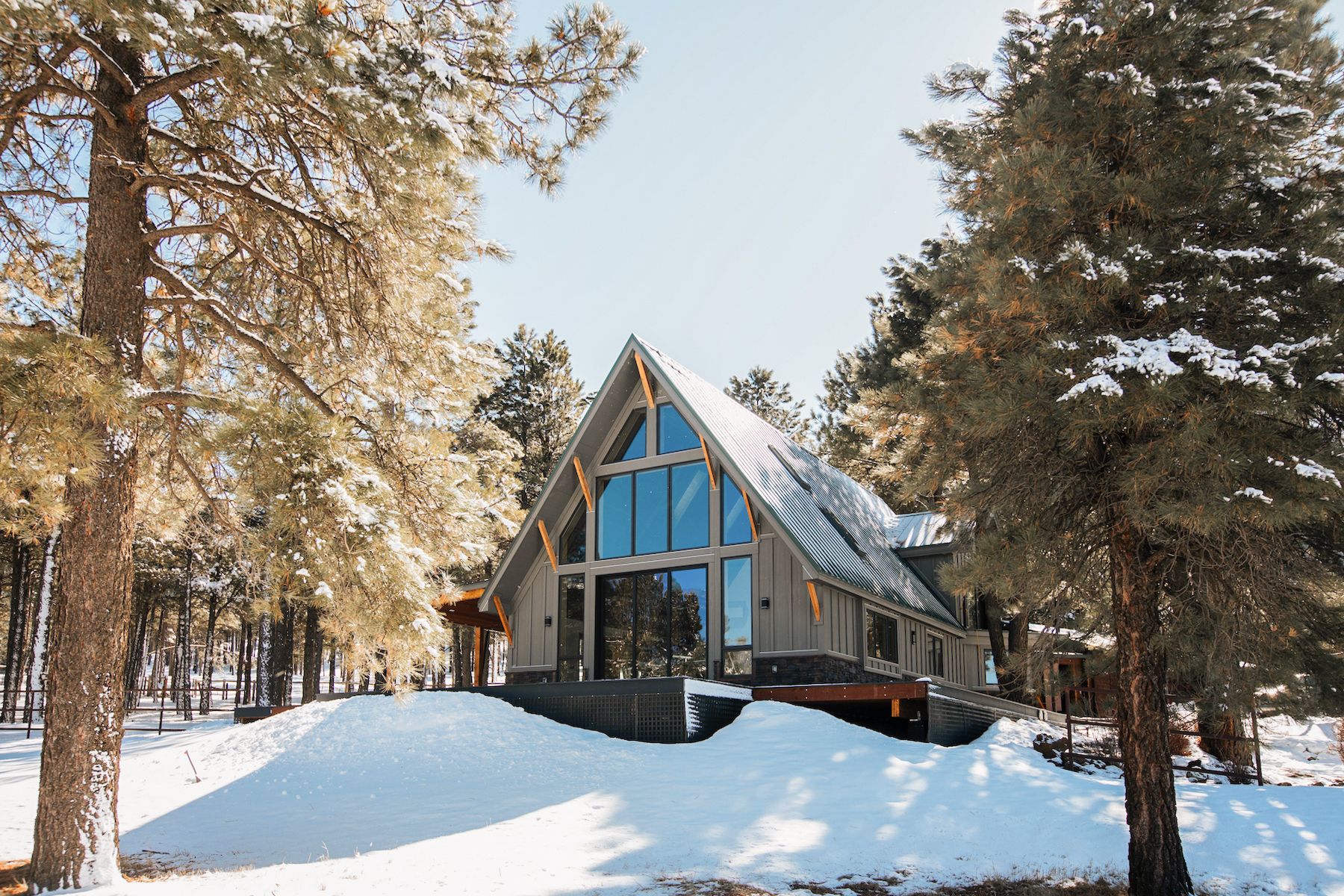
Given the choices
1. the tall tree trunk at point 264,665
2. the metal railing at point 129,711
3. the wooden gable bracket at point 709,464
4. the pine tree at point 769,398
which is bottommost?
the metal railing at point 129,711

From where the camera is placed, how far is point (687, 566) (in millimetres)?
15438

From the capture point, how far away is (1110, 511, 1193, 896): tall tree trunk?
22.1ft

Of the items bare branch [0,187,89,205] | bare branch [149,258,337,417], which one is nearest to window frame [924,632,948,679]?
bare branch [149,258,337,417]

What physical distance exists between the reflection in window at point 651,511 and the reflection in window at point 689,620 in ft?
2.14

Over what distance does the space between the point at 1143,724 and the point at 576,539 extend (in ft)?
36.4

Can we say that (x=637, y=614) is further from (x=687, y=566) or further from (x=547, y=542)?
(x=547, y=542)

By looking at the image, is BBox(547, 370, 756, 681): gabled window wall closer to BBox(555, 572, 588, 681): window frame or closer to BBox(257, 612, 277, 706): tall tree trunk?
BBox(555, 572, 588, 681): window frame

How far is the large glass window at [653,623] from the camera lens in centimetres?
1505

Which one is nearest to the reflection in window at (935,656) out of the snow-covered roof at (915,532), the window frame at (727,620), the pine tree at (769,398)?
the snow-covered roof at (915,532)

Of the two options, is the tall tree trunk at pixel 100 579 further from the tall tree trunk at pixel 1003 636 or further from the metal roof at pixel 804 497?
the tall tree trunk at pixel 1003 636

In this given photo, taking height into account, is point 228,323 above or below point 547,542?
above

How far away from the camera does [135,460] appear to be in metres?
6.20

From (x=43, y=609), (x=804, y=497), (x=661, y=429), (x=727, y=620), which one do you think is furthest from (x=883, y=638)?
(x=43, y=609)

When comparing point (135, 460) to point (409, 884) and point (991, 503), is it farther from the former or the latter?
point (991, 503)
